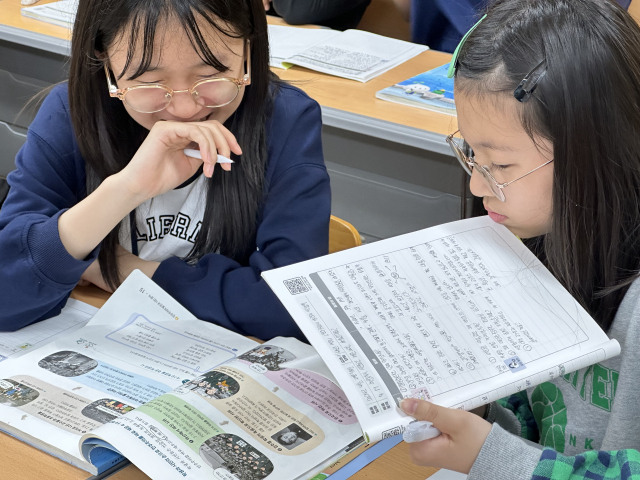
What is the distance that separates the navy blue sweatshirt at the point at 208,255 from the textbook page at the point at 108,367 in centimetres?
5

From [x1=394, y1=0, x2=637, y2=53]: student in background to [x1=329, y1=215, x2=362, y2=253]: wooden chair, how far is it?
1180 mm

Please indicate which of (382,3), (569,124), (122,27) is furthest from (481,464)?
(382,3)

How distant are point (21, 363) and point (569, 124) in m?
0.69

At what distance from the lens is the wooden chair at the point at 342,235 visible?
123cm

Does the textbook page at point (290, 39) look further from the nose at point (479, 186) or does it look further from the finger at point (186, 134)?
the nose at point (479, 186)

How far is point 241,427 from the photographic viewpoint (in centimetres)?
74

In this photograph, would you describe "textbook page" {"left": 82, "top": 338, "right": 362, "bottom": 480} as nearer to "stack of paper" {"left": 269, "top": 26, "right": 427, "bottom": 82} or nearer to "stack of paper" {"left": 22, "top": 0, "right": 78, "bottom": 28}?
"stack of paper" {"left": 269, "top": 26, "right": 427, "bottom": 82}

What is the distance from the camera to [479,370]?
2.34ft

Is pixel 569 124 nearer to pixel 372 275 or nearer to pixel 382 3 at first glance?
pixel 372 275

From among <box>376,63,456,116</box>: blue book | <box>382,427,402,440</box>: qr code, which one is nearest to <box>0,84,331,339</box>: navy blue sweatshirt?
<box>382,427,402,440</box>: qr code

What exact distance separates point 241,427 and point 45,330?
0.38 metres

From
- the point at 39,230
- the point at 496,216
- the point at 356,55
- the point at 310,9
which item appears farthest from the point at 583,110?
the point at 310,9

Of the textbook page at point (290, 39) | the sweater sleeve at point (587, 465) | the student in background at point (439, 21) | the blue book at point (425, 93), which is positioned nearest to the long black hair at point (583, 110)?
the sweater sleeve at point (587, 465)

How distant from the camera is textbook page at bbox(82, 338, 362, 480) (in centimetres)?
69
